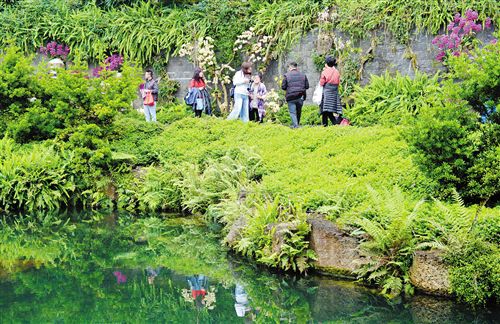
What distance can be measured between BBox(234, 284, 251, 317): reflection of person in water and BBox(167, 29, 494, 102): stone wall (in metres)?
9.74

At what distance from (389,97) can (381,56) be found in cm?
186

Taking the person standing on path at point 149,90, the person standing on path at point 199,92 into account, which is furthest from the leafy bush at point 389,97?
the person standing on path at point 149,90

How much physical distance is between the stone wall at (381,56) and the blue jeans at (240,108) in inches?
104

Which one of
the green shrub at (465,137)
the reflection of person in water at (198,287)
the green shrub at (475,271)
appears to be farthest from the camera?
the green shrub at (465,137)

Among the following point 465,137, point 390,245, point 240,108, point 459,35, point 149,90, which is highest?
point 459,35

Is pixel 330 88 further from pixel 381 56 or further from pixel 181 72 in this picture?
pixel 181 72

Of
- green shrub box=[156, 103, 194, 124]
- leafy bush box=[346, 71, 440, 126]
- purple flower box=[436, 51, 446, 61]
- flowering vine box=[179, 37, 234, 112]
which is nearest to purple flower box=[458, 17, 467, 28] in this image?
purple flower box=[436, 51, 446, 61]

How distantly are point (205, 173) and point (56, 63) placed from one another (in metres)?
7.73

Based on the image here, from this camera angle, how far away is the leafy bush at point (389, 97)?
1543 centimetres

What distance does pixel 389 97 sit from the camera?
16156mm

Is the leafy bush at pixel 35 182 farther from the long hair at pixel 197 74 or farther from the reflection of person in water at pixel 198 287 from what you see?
the reflection of person in water at pixel 198 287

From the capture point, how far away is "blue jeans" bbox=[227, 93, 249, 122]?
1636cm

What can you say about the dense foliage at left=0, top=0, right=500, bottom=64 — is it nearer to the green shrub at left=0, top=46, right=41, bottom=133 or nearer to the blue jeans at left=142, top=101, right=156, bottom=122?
the green shrub at left=0, top=46, right=41, bottom=133

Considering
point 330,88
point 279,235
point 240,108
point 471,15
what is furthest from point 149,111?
point 279,235
